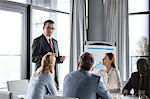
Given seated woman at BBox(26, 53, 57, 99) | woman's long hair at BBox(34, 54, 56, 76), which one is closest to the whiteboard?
woman's long hair at BBox(34, 54, 56, 76)

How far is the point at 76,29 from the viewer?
5.49 m

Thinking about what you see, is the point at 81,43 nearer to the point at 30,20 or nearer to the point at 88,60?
the point at 30,20

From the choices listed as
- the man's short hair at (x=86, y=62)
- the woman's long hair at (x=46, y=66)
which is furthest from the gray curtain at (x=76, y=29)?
the man's short hair at (x=86, y=62)

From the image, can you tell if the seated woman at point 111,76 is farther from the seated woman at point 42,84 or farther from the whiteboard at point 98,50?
the seated woman at point 42,84

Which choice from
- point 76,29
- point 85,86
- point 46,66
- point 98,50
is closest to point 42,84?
point 46,66

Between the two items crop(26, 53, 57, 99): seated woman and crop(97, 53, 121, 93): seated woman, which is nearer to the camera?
crop(26, 53, 57, 99): seated woman

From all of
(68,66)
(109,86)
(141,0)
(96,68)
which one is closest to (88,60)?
(109,86)

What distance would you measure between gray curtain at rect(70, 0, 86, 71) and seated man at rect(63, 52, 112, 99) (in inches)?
109

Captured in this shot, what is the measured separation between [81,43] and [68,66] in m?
0.60

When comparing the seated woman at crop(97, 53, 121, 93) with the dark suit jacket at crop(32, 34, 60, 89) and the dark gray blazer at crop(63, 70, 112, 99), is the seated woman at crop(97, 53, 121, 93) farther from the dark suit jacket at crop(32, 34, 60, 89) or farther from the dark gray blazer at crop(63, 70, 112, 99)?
the dark gray blazer at crop(63, 70, 112, 99)

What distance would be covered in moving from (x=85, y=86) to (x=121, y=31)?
3018 mm

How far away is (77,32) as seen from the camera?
5.51 meters

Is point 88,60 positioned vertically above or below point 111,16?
below

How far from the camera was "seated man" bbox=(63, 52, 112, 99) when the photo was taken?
2514mm
